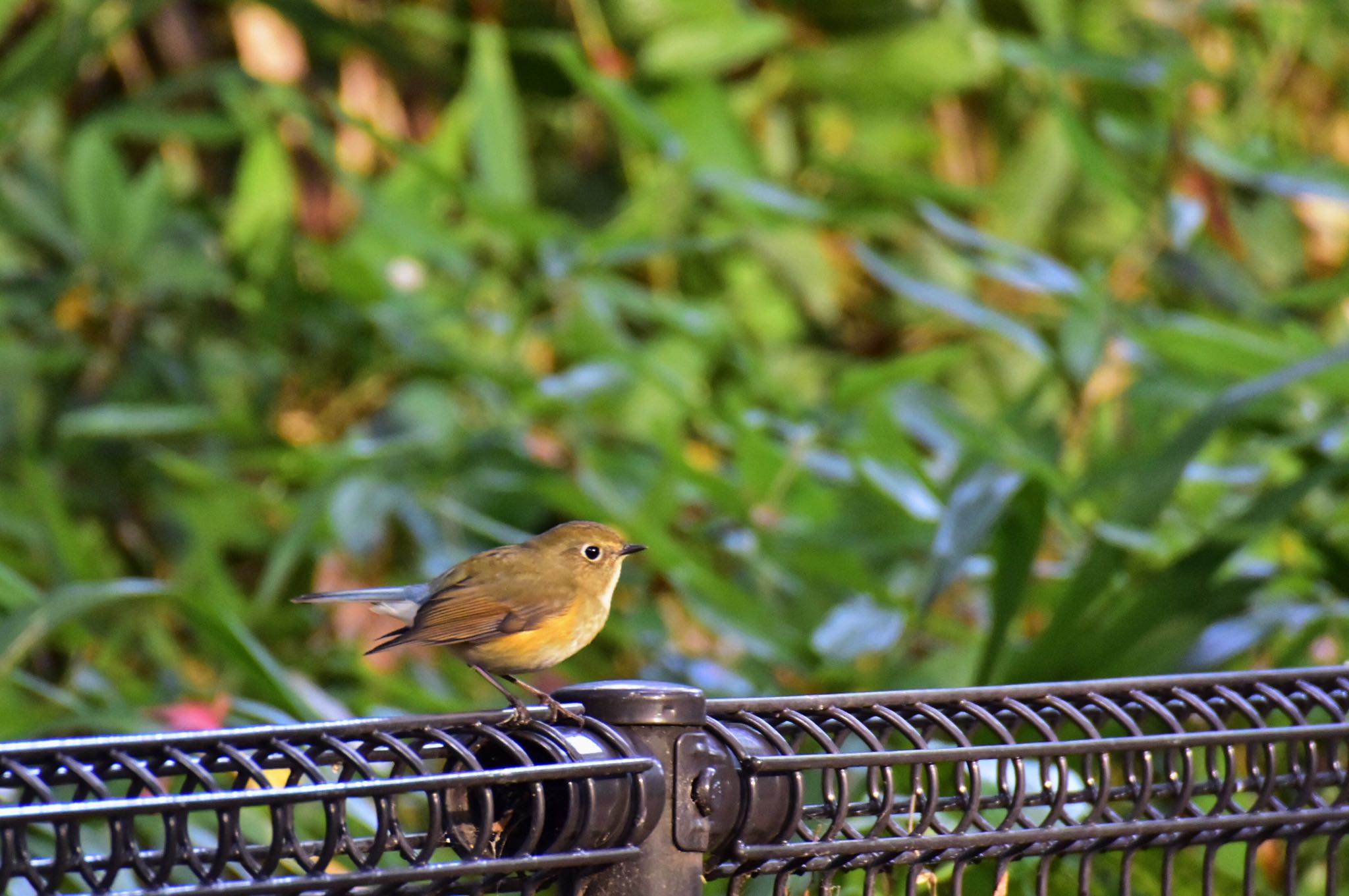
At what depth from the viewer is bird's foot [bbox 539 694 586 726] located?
0.60 meters

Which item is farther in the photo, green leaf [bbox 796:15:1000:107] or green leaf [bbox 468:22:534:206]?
green leaf [bbox 796:15:1000:107]

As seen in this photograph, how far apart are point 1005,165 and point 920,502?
1.72 m

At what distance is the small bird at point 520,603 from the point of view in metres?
0.98

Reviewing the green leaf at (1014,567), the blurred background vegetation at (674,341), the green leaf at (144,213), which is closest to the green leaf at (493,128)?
the blurred background vegetation at (674,341)

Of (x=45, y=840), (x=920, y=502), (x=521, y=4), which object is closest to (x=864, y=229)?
(x=521, y=4)

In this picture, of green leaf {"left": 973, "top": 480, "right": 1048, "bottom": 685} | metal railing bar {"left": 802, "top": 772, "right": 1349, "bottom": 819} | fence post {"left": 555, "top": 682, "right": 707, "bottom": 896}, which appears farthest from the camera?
green leaf {"left": 973, "top": 480, "right": 1048, "bottom": 685}

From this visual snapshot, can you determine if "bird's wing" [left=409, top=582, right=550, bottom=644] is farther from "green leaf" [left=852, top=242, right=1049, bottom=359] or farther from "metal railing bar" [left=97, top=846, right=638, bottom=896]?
"green leaf" [left=852, top=242, right=1049, bottom=359]

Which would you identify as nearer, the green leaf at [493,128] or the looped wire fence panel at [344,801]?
the looped wire fence panel at [344,801]

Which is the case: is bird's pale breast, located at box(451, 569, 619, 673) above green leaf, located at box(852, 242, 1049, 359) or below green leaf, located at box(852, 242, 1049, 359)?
above

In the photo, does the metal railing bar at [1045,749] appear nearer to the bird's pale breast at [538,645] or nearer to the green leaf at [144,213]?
the bird's pale breast at [538,645]

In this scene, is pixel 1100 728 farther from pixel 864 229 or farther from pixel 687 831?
pixel 864 229

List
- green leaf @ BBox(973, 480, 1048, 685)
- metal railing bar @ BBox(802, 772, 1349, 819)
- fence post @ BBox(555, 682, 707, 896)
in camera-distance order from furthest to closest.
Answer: green leaf @ BBox(973, 480, 1048, 685) < metal railing bar @ BBox(802, 772, 1349, 819) < fence post @ BBox(555, 682, 707, 896)

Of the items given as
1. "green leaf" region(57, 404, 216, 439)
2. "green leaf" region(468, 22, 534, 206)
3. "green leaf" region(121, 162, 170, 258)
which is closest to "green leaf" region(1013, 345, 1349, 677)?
"green leaf" region(57, 404, 216, 439)

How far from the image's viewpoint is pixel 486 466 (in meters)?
1.80
